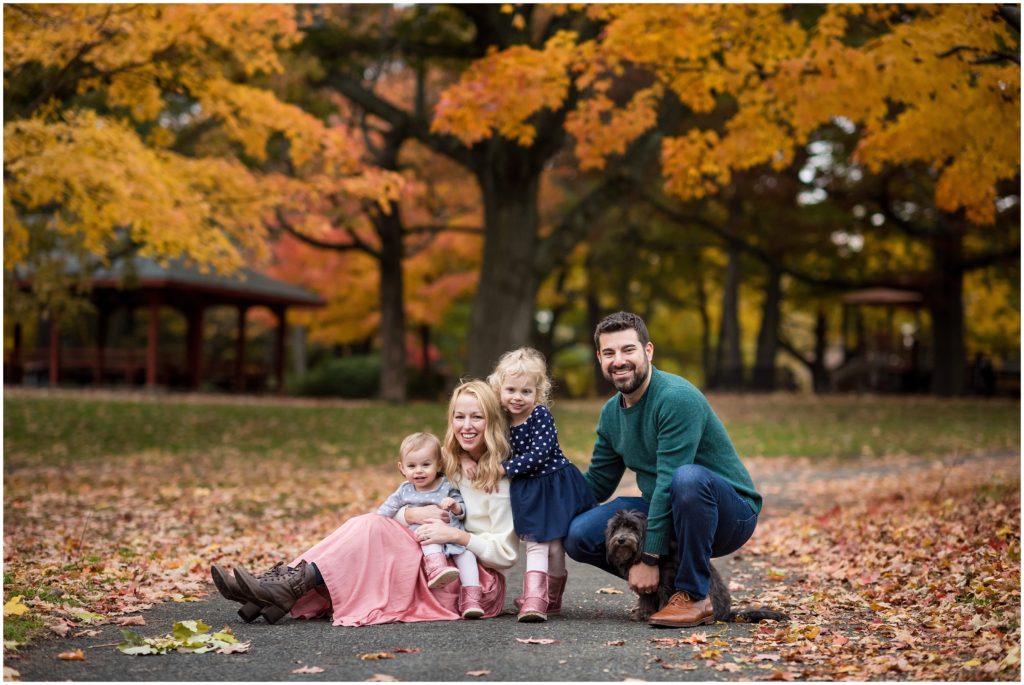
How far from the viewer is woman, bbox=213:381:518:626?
5070 millimetres

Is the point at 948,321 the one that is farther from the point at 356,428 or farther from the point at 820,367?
the point at 356,428

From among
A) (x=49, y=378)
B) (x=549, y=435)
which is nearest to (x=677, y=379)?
(x=549, y=435)

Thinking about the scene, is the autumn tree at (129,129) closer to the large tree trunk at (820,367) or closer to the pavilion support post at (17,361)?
the pavilion support post at (17,361)

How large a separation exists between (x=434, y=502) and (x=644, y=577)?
1.14 metres

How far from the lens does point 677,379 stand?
5141 millimetres

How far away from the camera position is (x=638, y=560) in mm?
4996

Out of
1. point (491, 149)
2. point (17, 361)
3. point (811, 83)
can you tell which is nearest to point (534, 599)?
point (811, 83)

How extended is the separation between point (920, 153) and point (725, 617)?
5.62m

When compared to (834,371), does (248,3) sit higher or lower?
higher

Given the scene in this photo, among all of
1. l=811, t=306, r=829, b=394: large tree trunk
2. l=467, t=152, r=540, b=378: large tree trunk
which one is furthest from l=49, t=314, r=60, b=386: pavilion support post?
l=811, t=306, r=829, b=394: large tree trunk

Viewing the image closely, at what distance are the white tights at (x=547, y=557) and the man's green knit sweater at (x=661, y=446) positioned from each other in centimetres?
44

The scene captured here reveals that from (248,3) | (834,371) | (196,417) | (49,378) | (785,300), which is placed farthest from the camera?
(785,300)

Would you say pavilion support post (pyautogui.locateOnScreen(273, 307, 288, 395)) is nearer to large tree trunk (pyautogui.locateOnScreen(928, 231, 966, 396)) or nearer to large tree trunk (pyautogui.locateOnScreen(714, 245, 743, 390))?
large tree trunk (pyautogui.locateOnScreen(714, 245, 743, 390))

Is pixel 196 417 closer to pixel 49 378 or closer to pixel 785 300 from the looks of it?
pixel 49 378
